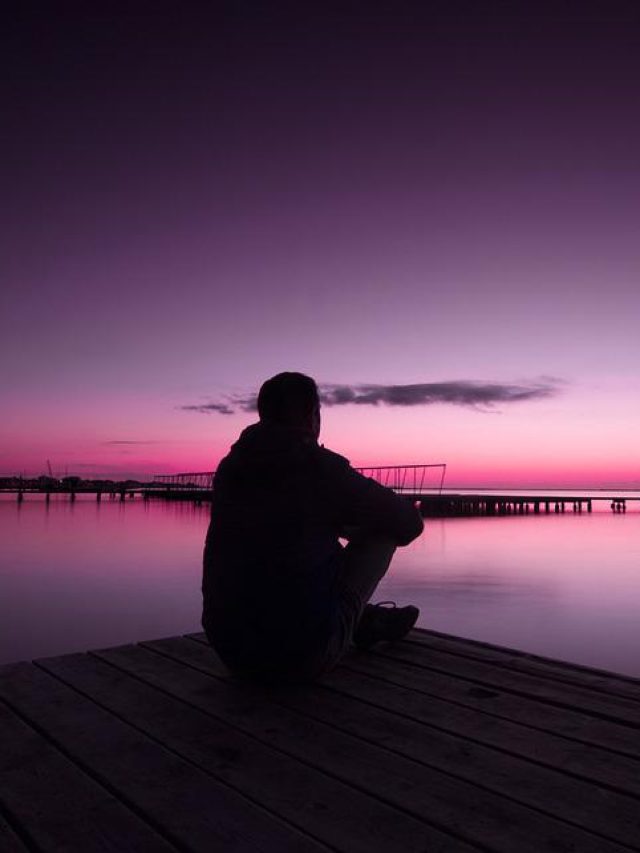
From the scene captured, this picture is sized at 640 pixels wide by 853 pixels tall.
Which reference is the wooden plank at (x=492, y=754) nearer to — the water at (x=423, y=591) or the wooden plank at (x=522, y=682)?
the wooden plank at (x=522, y=682)

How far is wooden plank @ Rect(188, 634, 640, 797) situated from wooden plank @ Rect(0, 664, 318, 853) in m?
0.80

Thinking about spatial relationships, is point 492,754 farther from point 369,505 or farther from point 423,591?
point 423,591

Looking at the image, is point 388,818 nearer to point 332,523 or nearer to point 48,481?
point 332,523

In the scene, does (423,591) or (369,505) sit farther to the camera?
(423,591)

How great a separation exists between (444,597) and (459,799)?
10.7 m

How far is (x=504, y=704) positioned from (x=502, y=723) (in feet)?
0.75

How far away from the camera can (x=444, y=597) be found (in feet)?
39.5

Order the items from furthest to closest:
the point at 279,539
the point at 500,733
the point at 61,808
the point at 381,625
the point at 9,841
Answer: the point at 381,625, the point at 279,539, the point at 500,733, the point at 61,808, the point at 9,841

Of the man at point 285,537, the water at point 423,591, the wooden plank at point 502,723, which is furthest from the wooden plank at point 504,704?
the water at point 423,591

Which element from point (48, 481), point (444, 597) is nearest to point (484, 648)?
point (444, 597)

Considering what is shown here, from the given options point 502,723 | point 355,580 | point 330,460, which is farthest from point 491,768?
point 330,460

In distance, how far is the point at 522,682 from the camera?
2918 millimetres

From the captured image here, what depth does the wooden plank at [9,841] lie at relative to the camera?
1519 mm

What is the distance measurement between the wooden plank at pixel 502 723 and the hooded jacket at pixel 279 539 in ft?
1.27
